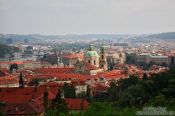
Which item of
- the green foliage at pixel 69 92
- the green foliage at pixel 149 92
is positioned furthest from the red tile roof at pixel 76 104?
the green foliage at pixel 69 92

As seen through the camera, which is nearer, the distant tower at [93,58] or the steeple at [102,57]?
the steeple at [102,57]

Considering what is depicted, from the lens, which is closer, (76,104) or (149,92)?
(149,92)

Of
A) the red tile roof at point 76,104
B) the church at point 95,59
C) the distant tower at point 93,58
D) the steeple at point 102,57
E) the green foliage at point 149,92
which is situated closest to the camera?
the green foliage at point 149,92

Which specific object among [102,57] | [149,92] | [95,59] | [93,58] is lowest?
[95,59]

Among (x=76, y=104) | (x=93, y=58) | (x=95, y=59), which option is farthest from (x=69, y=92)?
(x=95, y=59)

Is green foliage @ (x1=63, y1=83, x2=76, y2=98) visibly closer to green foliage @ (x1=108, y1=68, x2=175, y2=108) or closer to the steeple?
green foliage @ (x1=108, y1=68, x2=175, y2=108)

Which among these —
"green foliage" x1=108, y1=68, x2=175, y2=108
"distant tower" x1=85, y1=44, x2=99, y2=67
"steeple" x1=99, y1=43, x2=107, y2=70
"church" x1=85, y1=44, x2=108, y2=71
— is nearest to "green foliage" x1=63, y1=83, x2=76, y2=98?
"green foliage" x1=108, y1=68, x2=175, y2=108

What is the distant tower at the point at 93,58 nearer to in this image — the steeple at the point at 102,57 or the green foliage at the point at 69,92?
the steeple at the point at 102,57

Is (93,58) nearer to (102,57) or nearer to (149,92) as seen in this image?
(102,57)

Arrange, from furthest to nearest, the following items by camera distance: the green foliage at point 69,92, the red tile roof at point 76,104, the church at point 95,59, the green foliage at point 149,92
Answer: the church at point 95,59
the green foliage at point 69,92
the red tile roof at point 76,104
the green foliage at point 149,92

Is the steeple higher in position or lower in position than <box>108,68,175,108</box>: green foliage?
lower

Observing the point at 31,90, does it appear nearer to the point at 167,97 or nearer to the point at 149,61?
the point at 167,97

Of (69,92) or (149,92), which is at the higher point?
(149,92)
